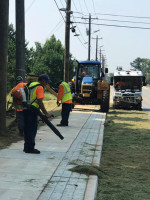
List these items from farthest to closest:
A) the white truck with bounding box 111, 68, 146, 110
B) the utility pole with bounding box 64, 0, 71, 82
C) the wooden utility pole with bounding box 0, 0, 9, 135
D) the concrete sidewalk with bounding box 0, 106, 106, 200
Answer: the white truck with bounding box 111, 68, 146, 110
the utility pole with bounding box 64, 0, 71, 82
the wooden utility pole with bounding box 0, 0, 9, 135
the concrete sidewalk with bounding box 0, 106, 106, 200

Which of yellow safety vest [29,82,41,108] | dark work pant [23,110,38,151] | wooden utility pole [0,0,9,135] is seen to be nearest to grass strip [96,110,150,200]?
dark work pant [23,110,38,151]

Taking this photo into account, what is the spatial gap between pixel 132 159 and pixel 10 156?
2.83m

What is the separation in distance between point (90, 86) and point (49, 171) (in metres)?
16.4

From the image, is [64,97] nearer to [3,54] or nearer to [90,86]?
[3,54]

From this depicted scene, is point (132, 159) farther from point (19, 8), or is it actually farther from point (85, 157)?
point (19, 8)

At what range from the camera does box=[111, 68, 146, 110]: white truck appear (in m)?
25.2

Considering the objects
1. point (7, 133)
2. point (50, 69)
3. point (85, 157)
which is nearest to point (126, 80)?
point (7, 133)

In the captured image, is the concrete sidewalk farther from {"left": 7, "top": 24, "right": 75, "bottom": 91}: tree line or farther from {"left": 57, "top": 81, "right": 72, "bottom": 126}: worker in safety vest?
{"left": 7, "top": 24, "right": 75, "bottom": 91}: tree line

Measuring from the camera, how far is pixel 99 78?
2345 centimetres

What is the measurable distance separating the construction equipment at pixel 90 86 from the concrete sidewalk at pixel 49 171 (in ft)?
39.2

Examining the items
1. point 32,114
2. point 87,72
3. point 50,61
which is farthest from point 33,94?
point 50,61

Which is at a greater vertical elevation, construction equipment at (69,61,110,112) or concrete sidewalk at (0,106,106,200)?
construction equipment at (69,61,110,112)

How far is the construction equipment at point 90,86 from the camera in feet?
73.0

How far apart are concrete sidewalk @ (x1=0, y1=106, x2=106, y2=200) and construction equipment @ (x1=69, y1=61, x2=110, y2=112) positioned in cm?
1195
